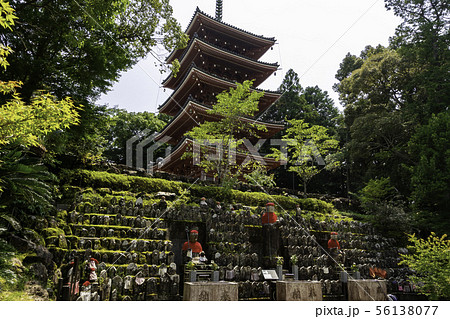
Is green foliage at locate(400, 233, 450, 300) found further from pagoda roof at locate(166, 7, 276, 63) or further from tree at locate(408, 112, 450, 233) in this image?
pagoda roof at locate(166, 7, 276, 63)

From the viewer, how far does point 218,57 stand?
19.8 metres

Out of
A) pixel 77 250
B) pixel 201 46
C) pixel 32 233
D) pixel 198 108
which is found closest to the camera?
pixel 32 233

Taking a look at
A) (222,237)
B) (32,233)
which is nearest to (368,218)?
(222,237)

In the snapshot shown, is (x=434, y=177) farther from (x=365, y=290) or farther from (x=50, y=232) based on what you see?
(x=50, y=232)

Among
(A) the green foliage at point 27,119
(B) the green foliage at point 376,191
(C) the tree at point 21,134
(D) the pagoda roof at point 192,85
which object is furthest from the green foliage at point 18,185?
(B) the green foliage at point 376,191

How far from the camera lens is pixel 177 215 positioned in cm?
993

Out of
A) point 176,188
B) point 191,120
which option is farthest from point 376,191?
point 176,188

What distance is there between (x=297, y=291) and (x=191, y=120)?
43.4 ft

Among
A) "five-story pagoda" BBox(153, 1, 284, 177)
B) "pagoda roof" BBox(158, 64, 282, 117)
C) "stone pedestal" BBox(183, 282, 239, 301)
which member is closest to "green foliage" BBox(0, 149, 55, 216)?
"stone pedestal" BBox(183, 282, 239, 301)

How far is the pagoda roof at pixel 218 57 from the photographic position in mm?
18672

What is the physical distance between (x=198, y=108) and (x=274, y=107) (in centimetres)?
1687

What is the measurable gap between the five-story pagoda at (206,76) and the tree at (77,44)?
6982 millimetres

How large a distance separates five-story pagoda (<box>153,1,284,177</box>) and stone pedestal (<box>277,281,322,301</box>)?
10.4 metres

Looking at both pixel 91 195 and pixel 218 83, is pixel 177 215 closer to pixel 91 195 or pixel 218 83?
pixel 91 195
